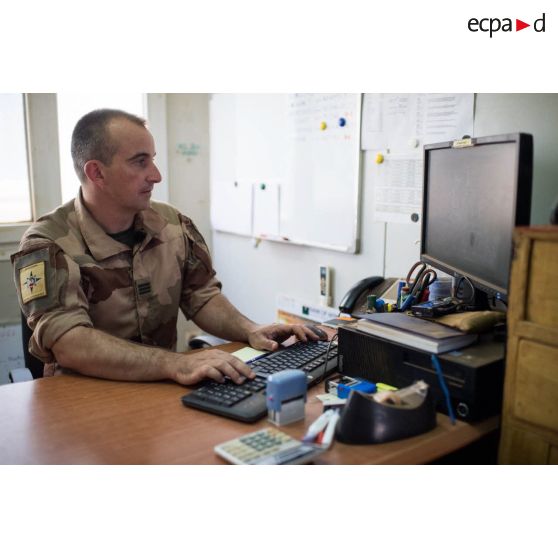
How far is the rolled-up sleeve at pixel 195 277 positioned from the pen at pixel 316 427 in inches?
34.7

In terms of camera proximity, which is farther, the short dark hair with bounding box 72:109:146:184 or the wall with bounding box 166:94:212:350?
the wall with bounding box 166:94:212:350

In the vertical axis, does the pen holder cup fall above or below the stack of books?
below

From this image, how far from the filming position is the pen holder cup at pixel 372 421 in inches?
39.7

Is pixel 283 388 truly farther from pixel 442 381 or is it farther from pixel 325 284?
pixel 325 284

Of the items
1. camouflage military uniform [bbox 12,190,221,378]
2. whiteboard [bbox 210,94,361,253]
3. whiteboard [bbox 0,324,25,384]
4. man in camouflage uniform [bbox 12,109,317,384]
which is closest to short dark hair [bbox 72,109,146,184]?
man in camouflage uniform [bbox 12,109,317,384]

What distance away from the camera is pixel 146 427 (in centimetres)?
110

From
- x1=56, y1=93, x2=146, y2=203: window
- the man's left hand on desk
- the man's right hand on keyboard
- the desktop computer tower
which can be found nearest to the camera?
the desktop computer tower

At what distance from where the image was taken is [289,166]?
2.66 metres

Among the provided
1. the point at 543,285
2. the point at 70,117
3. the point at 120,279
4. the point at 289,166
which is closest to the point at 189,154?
the point at 70,117

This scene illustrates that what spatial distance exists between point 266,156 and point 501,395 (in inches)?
77.9

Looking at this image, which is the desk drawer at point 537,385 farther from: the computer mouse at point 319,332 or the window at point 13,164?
the window at point 13,164

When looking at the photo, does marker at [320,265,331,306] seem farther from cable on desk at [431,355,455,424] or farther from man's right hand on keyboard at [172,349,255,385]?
cable on desk at [431,355,455,424]

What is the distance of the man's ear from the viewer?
5.68 ft
